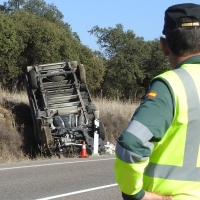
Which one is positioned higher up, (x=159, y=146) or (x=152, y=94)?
(x=152, y=94)

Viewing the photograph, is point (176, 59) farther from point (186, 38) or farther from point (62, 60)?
point (62, 60)

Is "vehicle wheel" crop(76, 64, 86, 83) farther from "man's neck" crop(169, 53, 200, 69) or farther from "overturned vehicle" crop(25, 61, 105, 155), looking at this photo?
"man's neck" crop(169, 53, 200, 69)

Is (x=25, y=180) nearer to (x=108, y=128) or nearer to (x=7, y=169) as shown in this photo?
(x=7, y=169)

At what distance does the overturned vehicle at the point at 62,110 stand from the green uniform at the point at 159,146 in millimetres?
14756

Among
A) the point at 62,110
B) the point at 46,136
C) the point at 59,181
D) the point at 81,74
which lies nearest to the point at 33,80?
the point at 62,110

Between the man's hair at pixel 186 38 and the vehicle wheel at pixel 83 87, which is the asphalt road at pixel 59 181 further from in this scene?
the man's hair at pixel 186 38

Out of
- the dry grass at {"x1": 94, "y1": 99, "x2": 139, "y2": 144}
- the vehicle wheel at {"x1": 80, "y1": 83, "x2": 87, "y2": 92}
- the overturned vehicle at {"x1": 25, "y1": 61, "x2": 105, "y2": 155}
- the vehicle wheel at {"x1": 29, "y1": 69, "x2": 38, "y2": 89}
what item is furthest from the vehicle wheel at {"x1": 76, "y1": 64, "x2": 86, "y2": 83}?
the dry grass at {"x1": 94, "y1": 99, "x2": 139, "y2": 144}

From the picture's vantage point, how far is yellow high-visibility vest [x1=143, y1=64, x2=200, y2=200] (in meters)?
2.56

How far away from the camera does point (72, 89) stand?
19594mm

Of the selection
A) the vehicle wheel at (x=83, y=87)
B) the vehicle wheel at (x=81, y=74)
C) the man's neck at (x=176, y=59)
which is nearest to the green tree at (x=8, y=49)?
the vehicle wheel at (x=81, y=74)

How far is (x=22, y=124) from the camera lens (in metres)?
20.7

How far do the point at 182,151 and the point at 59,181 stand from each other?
9.02 meters

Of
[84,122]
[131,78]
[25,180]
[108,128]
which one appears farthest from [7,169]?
[131,78]

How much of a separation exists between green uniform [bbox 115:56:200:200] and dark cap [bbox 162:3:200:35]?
8.6 inches
